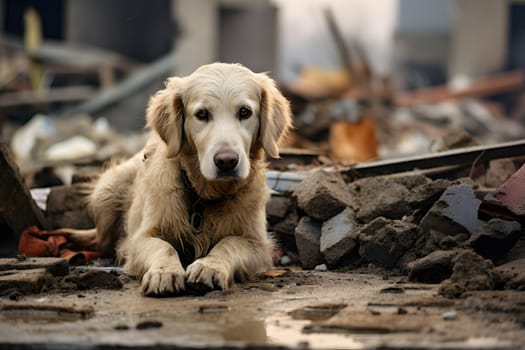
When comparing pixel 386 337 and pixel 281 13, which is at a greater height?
pixel 281 13

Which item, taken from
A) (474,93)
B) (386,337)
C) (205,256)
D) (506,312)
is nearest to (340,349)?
(386,337)

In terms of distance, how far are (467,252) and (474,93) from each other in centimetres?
1886

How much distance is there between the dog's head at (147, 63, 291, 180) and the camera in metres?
5.81

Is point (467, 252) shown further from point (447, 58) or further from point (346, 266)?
point (447, 58)

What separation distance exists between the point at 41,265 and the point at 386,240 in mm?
2178

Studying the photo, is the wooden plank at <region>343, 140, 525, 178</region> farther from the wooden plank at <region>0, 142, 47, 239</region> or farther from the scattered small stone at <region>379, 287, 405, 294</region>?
the wooden plank at <region>0, 142, 47, 239</region>

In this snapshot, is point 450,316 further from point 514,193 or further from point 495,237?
point 514,193

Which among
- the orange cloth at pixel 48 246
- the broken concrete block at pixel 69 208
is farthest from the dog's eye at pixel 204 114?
the broken concrete block at pixel 69 208

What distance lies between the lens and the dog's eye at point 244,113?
6160 millimetres

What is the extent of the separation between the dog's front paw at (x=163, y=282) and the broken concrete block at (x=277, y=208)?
2.07 m

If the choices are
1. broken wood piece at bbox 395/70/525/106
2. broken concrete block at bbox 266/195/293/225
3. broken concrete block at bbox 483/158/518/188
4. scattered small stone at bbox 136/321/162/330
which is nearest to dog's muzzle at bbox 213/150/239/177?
scattered small stone at bbox 136/321/162/330

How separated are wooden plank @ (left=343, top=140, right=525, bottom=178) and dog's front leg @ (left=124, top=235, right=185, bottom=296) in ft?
6.75

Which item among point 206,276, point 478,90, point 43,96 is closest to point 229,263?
point 206,276

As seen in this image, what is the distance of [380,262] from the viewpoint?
6.46m
